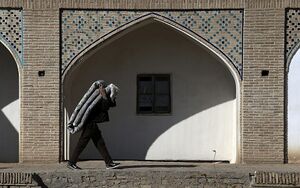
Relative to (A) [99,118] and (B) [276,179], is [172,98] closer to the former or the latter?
(A) [99,118]

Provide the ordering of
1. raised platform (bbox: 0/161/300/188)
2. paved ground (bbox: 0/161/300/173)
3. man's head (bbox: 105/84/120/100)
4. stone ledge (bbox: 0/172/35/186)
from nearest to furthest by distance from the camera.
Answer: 1. stone ledge (bbox: 0/172/35/186)
2. raised platform (bbox: 0/161/300/188)
3. man's head (bbox: 105/84/120/100)
4. paved ground (bbox: 0/161/300/173)

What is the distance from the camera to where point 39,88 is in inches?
423

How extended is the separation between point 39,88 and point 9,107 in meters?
1.42

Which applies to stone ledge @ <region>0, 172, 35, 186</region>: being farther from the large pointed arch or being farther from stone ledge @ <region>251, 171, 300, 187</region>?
the large pointed arch

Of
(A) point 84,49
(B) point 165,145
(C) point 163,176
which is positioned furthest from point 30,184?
(B) point 165,145

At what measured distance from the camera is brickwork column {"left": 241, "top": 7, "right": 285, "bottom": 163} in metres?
10.6

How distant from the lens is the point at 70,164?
9.55 metres

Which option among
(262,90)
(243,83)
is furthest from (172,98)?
(262,90)

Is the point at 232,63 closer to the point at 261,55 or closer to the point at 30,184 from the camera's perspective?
the point at 261,55

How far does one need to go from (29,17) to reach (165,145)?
3.69 meters

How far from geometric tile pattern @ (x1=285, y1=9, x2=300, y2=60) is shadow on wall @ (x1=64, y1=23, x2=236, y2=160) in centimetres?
160

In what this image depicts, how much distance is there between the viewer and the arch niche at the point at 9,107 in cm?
1185

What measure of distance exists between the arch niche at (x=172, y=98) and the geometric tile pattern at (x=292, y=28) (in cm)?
158

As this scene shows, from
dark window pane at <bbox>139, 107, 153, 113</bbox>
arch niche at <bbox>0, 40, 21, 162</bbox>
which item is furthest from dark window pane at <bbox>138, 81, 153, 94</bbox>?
arch niche at <bbox>0, 40, 21, 162</bbox>
